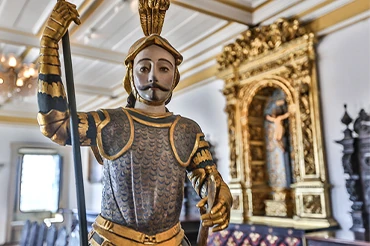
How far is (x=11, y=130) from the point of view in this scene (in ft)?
27.0

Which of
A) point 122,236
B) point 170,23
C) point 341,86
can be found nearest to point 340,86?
point 341,86

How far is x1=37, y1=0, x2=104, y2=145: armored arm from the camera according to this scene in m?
1.04

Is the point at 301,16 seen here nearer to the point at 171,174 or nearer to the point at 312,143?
the point at 312,143

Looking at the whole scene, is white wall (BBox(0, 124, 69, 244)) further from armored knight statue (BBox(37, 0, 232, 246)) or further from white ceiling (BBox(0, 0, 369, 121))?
armored knight statue (BBox(37, 0, 232, 246))

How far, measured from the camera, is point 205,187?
4.04ft

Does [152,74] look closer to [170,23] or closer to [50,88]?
[50,88]

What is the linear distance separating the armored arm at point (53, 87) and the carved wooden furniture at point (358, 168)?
2561mm

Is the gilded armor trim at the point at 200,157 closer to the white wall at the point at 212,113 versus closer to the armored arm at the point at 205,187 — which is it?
the armored arm at the point at 205,187

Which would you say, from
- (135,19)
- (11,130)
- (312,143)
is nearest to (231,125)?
(312,143)

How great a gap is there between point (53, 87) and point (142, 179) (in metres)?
0.39

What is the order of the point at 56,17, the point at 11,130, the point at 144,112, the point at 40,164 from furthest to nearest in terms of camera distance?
the point at 40,164 < the point at 11,130 < the point at 144,112 < the point at 56,17

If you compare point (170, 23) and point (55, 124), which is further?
point (170, 23)

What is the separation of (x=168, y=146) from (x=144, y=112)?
15 centimetres


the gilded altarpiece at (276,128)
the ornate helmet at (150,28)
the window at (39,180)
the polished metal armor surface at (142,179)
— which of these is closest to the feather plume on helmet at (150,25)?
the ornate helmet at (150,28)
